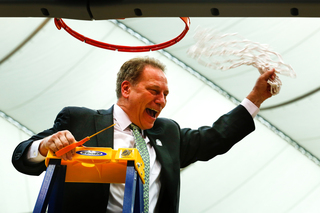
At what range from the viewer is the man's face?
2.57m

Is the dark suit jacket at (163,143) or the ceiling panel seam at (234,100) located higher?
the ceiling panel seam at (234,100)

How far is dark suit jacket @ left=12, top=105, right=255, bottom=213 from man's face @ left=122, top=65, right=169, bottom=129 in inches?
3.6

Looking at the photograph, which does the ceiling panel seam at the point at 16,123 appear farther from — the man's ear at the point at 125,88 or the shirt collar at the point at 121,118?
the shirt collar at the point at 121,118

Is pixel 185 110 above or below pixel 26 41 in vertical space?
below

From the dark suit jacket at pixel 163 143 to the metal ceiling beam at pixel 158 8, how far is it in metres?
0.92

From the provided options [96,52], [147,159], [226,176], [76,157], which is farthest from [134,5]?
[226,176]

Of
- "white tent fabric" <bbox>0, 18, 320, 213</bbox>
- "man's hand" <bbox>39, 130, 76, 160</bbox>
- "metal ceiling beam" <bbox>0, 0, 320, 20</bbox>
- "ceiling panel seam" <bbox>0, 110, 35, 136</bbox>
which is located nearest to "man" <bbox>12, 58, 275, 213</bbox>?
"man's hand" <bbox>39, 130, 76, 160</bbox>

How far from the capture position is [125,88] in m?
2.79

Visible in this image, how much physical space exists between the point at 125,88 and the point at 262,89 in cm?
93

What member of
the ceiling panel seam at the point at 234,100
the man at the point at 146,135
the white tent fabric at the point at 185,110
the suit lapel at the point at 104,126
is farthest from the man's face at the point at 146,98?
the ceiling panel seam at the point at 234,100

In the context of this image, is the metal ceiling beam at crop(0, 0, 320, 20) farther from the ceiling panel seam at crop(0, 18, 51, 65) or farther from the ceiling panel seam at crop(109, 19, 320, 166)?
the ceiling panel seam at crop(109, 19, 320, 166)

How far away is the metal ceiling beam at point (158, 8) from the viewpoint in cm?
123

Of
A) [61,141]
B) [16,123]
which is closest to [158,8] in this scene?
[61,141]

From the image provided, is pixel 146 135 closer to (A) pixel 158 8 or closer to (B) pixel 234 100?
(A) pixel 158 8
